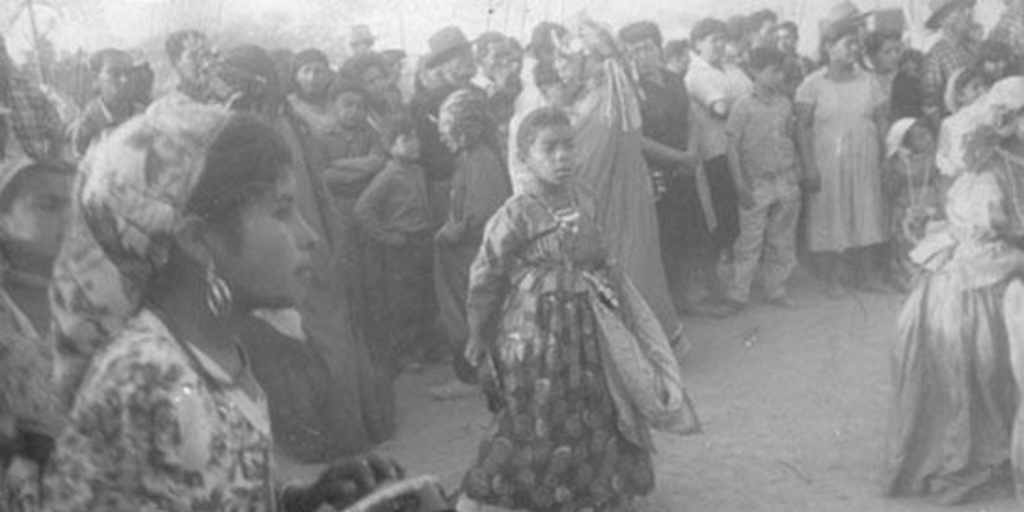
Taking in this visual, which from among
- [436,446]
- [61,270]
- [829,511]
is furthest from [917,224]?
[61,270]

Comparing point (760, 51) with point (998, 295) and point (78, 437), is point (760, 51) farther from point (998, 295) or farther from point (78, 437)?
point (78, 437)

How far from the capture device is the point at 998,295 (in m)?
3.60

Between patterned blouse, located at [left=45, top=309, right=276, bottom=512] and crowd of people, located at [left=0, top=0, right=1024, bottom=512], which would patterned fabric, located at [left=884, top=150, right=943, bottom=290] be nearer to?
crowd of people, located at [left=0, top=0, right=1024, bottom=512]

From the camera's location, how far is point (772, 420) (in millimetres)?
4371

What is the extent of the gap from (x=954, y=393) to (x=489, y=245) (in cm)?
129

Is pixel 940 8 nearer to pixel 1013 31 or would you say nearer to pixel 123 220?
pixel 1013 31

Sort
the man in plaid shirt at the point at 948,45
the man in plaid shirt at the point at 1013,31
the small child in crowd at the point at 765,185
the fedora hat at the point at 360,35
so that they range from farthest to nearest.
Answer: the small child in crowd at the point at 765,185 → the man in plaid shirt at the point at 948,45 → the man in plaid shirt at the point at 1013,31 → the fedora hat at the point at 360,35

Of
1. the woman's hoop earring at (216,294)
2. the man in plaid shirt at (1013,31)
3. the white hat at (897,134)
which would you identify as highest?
the man in plaid shirt at (1013,31)

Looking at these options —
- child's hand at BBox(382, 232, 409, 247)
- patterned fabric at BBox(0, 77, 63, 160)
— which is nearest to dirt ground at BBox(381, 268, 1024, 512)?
child's hand at BBox(382, 232, 409, 247)

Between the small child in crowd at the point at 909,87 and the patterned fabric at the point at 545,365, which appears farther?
the small child in crowd at the point at 909,87

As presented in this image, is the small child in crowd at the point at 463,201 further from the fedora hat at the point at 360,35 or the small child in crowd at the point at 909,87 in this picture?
the small child in crowd at the point at 909,87

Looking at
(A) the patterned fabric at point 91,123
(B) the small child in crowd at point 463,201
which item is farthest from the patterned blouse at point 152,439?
(B) the small child in crowd at point 463,201

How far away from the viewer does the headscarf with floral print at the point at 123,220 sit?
4.55 feet

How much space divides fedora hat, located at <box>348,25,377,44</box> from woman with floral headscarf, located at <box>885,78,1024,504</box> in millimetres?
1618
